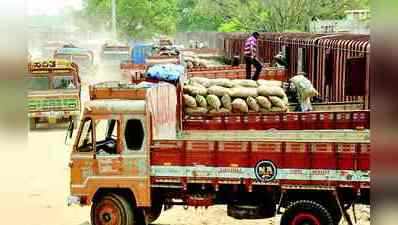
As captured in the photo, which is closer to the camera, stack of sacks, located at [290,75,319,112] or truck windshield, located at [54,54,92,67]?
stack of sacks, located at [290,75,319,112]

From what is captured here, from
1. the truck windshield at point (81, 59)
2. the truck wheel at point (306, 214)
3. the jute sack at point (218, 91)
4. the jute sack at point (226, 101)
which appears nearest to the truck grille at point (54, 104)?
the jute sack at point (218, 91)

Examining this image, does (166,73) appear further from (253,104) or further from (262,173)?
(262,173)

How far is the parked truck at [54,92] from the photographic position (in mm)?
17487

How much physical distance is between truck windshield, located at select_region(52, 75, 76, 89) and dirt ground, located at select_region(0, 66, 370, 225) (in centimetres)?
127

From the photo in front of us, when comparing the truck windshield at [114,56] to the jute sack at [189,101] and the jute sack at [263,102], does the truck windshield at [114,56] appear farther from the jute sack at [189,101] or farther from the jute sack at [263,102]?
the jute sack at [189,101]

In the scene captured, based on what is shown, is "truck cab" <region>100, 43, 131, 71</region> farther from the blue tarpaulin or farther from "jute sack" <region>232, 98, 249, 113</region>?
the blue tarpaulin

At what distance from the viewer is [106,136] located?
7.71 m

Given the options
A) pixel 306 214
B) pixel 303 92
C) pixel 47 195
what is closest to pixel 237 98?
pixel 303 92

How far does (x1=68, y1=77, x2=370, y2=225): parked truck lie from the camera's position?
658cm

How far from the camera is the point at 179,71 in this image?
9.66 metres

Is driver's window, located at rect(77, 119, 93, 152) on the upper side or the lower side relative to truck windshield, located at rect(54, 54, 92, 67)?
lower

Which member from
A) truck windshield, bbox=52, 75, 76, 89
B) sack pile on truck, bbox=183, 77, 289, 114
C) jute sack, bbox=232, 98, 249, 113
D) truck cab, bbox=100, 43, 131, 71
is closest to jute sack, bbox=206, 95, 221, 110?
sack pile on truck, bbox=183, 77, 289, 114

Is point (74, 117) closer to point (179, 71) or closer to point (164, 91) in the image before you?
point (179, 71)

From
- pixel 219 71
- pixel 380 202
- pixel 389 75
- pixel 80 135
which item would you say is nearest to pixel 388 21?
pixel 389 75
